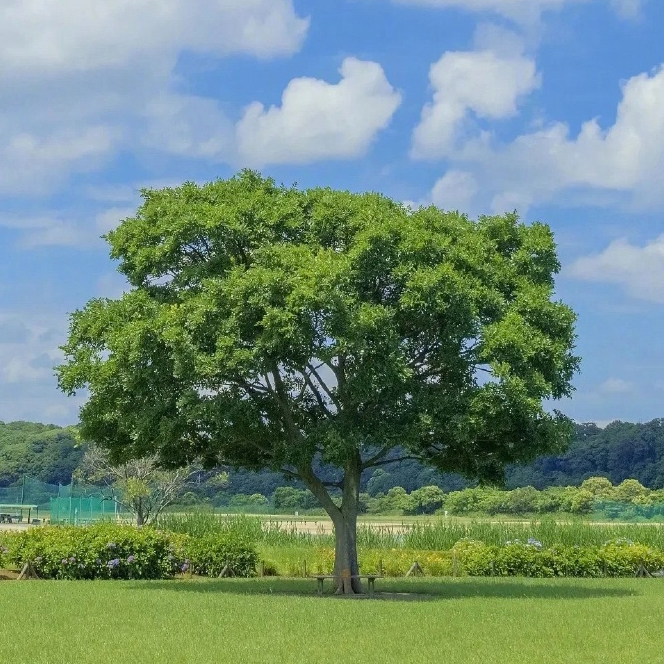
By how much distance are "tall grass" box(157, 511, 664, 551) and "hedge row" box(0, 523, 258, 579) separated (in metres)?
2.68

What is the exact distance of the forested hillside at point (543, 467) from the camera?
301 feet

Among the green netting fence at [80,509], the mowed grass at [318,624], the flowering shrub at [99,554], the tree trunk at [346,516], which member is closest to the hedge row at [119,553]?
the flowering shrub at [99,554]

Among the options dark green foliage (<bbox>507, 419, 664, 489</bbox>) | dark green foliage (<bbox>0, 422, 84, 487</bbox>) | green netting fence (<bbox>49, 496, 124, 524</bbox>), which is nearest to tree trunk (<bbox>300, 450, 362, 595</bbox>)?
green netting fence (<bbox>49, 496, 124, 524</bbox>)

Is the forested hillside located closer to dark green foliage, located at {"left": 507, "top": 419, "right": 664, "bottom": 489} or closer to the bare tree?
dark green foliage, located at {"left": 507, "top": 419, "right": 664, "bottom": 489}

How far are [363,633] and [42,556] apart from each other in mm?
12578

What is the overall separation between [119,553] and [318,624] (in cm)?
1042

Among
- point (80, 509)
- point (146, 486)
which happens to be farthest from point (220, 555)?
point (80, 509)

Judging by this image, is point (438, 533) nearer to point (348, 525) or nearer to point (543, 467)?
point (348, 525)

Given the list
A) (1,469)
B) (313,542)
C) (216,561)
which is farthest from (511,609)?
(1,469)

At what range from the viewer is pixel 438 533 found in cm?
3216

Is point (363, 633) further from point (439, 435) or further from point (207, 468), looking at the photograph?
point (207, 468)

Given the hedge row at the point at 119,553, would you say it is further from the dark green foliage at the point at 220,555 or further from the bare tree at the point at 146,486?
the bare tree at the point at 146,486

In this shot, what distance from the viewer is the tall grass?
30938 mm

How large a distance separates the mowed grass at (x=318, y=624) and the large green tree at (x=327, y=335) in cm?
280
